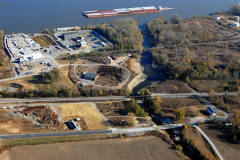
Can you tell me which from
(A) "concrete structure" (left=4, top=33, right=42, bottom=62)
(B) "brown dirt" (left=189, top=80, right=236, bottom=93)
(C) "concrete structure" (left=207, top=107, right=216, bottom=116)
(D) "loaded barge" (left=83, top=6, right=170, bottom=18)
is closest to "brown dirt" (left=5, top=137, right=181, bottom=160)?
(C) "concrete structure" (left=207, top=107, right=216, bottom=116)

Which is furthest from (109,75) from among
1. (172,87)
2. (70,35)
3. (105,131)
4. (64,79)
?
(70,35)

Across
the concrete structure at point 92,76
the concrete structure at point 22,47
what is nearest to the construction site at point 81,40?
the concrete structure at point 22,47

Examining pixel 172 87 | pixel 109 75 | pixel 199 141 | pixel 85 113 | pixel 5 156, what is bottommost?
pixel 5 156

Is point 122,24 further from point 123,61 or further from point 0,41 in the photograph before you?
point 0,41

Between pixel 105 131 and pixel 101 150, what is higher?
pixel 105 131

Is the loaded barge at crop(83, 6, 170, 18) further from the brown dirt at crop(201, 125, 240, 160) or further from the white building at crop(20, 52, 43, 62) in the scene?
the brown dirt at crop(201, 125, 240, 160)

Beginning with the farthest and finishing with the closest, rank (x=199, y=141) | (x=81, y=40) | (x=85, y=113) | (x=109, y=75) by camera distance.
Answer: (x=81, y=40) < (x=109, y=75) < (x=85, y=113) < (x=199, y=141)

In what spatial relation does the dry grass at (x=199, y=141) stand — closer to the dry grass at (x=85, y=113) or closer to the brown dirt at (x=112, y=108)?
the brown dirt at (x=112, y=108)

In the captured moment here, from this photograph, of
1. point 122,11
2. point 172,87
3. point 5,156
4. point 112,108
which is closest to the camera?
point 5,156

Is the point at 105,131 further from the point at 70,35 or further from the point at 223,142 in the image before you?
the point at 70,35
